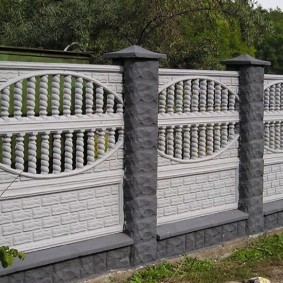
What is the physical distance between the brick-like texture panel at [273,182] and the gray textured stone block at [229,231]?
73 centimetres

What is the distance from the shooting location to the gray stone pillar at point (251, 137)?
617cm

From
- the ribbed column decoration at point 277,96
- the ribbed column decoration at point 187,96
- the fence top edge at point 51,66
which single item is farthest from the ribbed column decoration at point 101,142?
the ribbed column decoration at point 277,96

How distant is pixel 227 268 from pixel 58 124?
7.51ft

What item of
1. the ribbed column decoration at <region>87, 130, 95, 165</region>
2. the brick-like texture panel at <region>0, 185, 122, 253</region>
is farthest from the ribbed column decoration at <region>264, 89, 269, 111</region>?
the ribbed column decoration at <region>87, 130, 95, 165</region>

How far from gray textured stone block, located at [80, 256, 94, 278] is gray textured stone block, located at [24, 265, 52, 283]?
1.05 ft

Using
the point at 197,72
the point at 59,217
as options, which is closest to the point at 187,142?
the point at 197,72

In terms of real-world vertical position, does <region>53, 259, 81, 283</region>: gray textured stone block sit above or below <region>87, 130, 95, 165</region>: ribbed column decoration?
below

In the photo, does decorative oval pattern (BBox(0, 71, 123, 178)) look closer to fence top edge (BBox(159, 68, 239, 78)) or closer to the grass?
fence top edge (BBox(159, 68, 239, 78))

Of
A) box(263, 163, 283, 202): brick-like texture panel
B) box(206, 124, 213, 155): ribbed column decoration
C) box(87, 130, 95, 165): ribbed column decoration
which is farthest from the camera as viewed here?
box(263, 163, 283, 202): brick-like texture panel

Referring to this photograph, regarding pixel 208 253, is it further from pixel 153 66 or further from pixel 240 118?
pixel 153 66

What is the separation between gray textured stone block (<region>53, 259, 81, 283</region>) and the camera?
4.53 meters

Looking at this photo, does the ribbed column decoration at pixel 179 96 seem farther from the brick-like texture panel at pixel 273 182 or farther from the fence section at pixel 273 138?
the brick-like texture panel at pixel 273 182

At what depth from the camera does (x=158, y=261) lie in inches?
210

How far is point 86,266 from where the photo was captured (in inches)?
187
